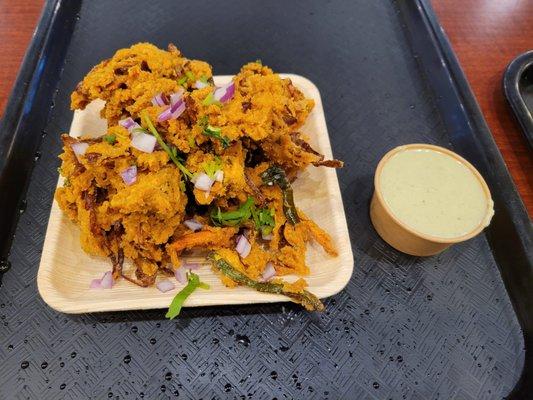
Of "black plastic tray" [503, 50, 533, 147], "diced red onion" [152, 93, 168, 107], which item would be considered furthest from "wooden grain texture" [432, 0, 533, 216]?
"diced red onion" [152, 93, 168, 107]

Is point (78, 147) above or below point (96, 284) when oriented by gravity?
above

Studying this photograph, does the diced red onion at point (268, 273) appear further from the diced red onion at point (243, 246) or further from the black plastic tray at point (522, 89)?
the black plastic tray at point (522, 89)

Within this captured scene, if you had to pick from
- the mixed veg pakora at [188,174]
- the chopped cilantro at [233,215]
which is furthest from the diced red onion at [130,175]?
the chopped cilantro at [233,215]

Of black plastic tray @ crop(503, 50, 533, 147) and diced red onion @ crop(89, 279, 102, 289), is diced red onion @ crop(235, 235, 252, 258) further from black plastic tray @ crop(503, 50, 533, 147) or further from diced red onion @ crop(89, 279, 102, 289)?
black plastic tray @ crop(503, 50, 533, 147)

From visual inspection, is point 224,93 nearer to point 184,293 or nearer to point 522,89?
point 184,293

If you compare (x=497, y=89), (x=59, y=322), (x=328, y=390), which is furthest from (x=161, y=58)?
(x=497, y=89)

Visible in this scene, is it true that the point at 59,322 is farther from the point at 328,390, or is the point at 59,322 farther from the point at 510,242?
the point at 510,242

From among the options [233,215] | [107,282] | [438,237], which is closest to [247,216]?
[233,215]

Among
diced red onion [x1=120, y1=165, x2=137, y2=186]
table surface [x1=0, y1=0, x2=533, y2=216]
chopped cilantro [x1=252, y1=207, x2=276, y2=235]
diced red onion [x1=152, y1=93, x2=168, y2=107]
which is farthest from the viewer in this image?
table surface [x1=0, y1=0, x2=533, y2=216]
